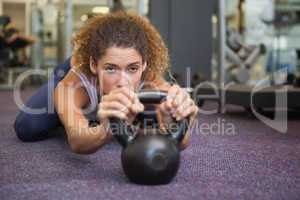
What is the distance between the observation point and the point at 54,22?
6.54m

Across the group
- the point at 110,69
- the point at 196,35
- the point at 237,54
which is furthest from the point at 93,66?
the point at 237,54

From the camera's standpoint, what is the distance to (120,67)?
1.05 m

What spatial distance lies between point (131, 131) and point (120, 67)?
0.60 ft

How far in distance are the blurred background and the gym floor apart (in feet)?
2.11

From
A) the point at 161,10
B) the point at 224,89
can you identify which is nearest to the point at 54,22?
the point at 161,10

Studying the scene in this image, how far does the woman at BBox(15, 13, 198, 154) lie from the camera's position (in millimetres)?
898

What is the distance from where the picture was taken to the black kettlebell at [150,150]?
0.87m

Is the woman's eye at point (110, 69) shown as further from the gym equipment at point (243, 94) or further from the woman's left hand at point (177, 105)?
the gym equipment at point (243, 94)

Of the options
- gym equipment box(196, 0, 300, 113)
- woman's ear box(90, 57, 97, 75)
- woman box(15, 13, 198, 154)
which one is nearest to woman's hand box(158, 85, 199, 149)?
woman box(15, 13, 198, 154)

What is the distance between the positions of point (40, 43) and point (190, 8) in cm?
346

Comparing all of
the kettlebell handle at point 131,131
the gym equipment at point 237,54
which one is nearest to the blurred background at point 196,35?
Result: the gym equipment at point 237,54

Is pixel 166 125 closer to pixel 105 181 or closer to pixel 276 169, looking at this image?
pixel 105 181

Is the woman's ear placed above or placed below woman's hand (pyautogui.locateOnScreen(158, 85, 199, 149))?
above

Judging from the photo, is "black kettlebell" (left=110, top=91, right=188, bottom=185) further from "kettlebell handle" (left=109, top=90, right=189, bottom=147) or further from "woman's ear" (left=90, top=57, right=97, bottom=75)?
"woman's ear" (left=90, top=57, right=97, bottom=75)
